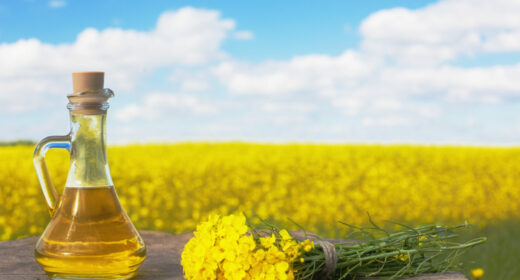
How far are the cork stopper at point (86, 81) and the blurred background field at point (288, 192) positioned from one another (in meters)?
3.15

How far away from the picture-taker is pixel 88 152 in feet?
5.20

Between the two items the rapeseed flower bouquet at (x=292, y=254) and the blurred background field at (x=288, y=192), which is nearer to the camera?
the rapeseed flower bouquet at (x=292, y=254)

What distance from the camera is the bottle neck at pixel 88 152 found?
5.19ft

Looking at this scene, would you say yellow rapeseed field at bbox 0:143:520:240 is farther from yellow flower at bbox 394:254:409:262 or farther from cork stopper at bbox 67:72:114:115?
cork stopper at bbox 67:72:114:115

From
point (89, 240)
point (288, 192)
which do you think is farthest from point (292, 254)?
point (288, 192)

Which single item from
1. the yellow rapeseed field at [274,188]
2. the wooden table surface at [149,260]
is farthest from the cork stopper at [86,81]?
the yellow rapeseed field at [274,188]

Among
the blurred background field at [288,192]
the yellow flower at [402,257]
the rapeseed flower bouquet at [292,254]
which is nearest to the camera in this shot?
the rapeseed flower bouquet at [292,254]

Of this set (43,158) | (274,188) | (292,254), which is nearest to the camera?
(292,254)

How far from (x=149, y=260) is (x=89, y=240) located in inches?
20.3

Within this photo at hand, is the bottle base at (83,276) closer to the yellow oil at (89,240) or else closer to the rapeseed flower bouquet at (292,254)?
the yellow oil at (89,240)

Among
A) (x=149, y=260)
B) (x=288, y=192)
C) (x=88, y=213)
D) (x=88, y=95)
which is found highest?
(x=88, y=95)

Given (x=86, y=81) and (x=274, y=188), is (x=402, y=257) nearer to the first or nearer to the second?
(x=86, y=81)

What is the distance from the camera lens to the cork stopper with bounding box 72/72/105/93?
158 cm

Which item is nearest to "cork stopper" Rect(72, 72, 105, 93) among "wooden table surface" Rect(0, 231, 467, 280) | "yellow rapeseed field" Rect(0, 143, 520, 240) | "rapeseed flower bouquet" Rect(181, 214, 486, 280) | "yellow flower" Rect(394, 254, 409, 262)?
"rapeseed flower bouquet" Rect(181, 214, 486, 280)
